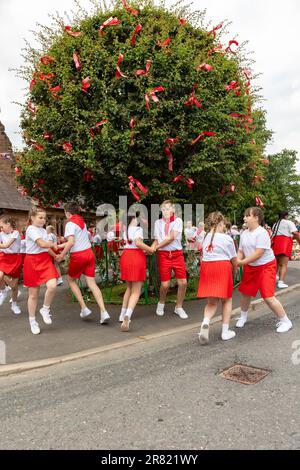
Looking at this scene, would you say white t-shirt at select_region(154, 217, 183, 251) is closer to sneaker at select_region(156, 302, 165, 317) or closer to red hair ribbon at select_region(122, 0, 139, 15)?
sneaker at select_region(156, 302, 165, 317)

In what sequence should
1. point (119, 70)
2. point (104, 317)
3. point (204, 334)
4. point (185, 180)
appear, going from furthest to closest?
point (185, 180), point (119, 70), point (104, 317), point (204, 334)

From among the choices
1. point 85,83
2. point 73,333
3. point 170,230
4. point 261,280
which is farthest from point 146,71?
point 73,333

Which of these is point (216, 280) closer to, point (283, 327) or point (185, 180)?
point (283, 327)

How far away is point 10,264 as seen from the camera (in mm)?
7688

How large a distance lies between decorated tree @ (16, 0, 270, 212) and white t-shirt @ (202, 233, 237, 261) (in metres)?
2.24

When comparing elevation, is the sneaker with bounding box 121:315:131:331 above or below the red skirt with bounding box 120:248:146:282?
below

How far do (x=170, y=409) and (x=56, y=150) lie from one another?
5.30 m

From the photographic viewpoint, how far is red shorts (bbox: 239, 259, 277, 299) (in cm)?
550

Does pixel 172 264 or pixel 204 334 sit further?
pixel 172 264

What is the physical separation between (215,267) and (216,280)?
167 mm

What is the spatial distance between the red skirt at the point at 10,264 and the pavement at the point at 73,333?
0.75 m

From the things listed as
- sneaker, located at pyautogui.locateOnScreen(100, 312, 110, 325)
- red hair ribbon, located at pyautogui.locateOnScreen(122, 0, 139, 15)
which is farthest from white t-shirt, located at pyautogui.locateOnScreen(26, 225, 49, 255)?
red hair ribbon, located at pyautogui.locateOnScreen(122, 0, 139, 15)

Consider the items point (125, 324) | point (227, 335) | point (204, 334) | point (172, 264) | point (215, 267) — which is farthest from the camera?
point (172, 264)

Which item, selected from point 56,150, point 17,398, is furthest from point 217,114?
point 17,398
